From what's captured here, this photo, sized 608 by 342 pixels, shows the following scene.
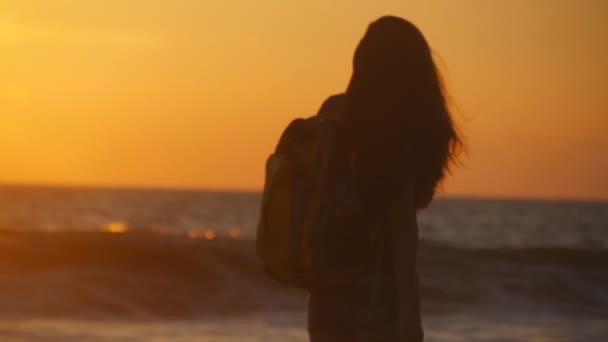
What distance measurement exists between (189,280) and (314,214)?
1376 centimetres

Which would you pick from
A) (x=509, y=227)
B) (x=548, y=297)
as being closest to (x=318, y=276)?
(x=548, y=297)

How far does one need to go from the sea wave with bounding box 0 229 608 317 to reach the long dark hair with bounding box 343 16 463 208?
423 inches

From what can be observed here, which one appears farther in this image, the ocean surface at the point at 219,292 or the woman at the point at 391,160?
the ocean surface at the point at 219,292

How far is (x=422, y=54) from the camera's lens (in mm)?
4832

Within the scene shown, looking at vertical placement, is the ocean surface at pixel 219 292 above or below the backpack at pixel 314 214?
below

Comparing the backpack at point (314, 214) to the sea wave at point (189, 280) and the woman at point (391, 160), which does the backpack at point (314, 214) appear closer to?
the woman at point (391, 160)

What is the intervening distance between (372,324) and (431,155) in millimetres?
654

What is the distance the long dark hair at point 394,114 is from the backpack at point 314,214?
8 centimetres

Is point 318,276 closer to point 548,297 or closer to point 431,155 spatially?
point 431,155

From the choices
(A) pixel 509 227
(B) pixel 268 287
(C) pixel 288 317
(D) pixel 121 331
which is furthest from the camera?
(A) pixel 509 227

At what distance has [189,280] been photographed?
60.2 feet

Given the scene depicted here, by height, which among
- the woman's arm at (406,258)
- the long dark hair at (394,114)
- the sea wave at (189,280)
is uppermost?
the long dark hair at (394,114)

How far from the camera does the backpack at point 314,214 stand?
475 cm

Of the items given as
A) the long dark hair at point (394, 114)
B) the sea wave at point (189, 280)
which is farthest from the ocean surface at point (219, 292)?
the long dark hair at point (394, 114)
